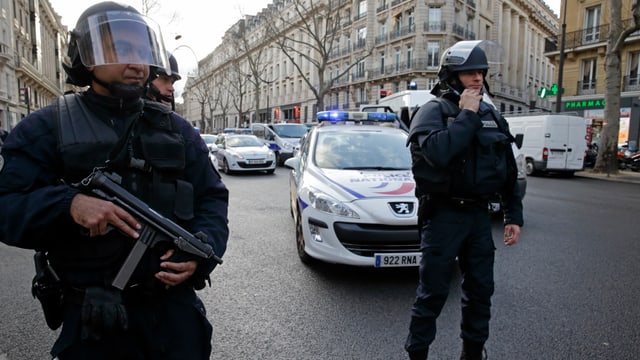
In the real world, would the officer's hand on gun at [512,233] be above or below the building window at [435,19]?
below

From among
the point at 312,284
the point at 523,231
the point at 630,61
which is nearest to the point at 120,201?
the point at 312,284

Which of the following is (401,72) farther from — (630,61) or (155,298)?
(155,298)

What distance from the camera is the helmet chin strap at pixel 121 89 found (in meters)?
1.49

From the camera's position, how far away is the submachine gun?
135cm

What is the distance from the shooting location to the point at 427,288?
2.43m

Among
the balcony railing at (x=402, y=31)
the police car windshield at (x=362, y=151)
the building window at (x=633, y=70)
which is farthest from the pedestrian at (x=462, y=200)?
the balcony railing at (x=402, y=31)

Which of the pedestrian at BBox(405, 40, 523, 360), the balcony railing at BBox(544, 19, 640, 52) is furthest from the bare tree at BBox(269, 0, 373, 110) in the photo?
the pedestrian at BBox(405, 40, 523, 360)

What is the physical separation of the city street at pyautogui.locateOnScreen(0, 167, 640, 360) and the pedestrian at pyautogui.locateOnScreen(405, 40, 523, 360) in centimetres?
46

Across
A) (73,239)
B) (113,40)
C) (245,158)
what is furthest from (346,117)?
(245,158)

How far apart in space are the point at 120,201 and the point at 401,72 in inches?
1644

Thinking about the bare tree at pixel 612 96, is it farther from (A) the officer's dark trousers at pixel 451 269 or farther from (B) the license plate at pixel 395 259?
(A) the officer's dark trousers at pixel 451 269

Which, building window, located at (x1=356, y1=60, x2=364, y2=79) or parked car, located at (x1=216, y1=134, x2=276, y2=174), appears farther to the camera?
building window, located at (x1=356, y1=60, x2=364, y2=79)

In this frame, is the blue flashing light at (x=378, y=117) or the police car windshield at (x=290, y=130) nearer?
the blue flashing light at (x=378, y=117)

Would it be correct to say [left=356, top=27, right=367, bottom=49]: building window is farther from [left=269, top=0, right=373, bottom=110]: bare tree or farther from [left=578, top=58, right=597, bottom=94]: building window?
[left=578, top=58, right=597, bottom=94]: building window
